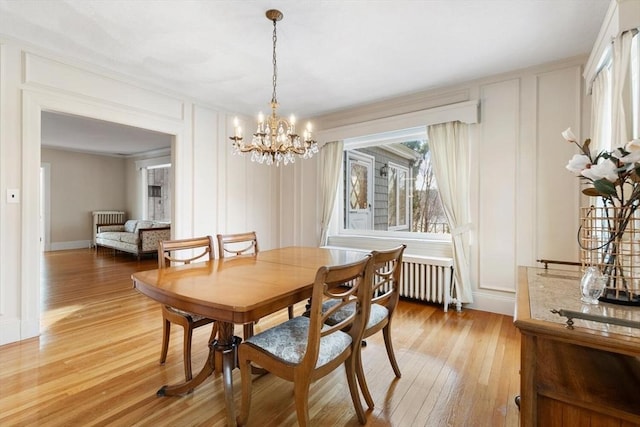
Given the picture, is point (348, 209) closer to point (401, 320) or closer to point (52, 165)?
point (401, 320)

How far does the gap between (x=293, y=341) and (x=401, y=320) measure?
1821 millimetres

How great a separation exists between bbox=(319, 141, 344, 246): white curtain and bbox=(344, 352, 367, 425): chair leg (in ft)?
9.07

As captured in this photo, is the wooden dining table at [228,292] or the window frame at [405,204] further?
the window frame at [405,204]

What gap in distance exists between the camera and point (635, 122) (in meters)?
1.59

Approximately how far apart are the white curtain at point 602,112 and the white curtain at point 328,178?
267cm

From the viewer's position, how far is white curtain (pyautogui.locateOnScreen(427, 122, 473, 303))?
130 inches

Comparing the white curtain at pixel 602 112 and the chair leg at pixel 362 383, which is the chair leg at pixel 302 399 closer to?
the chair leg at pixel 362 383

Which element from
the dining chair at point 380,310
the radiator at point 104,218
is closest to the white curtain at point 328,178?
the dining chair at point 380,310

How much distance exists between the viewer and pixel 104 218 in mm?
8055

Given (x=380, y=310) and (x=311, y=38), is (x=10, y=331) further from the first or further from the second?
(x=311, y=38)

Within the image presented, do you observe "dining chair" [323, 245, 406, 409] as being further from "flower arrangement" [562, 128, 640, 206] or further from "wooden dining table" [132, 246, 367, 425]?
"flower arrangement" [562, 128, 640, 206]

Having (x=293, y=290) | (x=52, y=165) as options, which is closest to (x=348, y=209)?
(x=293, y=290)

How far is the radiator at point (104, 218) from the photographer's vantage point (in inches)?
313

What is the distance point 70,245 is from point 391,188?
8.23 metres
